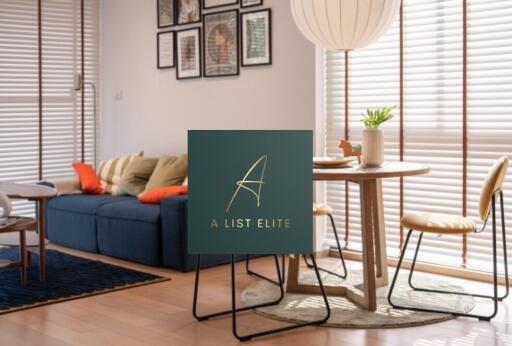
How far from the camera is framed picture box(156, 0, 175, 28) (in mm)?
7242

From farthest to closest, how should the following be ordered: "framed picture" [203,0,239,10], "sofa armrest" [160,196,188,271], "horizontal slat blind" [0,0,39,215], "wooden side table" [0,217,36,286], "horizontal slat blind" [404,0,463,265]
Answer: "horizontal slat blind" [0,0,39,215]
"framed picture" [203,0,239,10]
"sofa armrest" [160,196,188,271]
"horizontal slat blind" [404,0,463,265]
"wooden side table" [0,217,36,286]

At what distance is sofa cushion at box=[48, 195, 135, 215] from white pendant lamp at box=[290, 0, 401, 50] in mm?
2697

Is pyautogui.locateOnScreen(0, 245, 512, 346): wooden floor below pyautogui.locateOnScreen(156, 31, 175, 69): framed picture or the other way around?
below

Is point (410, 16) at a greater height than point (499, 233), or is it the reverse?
point (410, 16)

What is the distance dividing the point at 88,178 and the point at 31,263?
50.1 inches

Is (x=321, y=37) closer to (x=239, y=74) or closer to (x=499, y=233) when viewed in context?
(x=499, y=233)

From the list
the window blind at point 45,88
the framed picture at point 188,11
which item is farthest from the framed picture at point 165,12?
the window blind at point 45,88

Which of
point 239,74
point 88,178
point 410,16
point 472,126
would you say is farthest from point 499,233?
point 88,178

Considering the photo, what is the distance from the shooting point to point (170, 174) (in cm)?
641

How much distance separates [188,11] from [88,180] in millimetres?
1742

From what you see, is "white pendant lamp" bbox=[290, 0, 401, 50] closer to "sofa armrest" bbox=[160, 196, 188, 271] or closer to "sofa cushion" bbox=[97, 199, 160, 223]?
"sofa armrest" bbox=[160, 196, 188, 271]

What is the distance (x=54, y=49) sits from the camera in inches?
310

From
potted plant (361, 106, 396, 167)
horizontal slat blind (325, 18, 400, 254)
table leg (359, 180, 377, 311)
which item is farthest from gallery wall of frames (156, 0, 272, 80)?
table leg (359, 180, 377, 311)

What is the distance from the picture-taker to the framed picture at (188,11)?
6.96 metres
